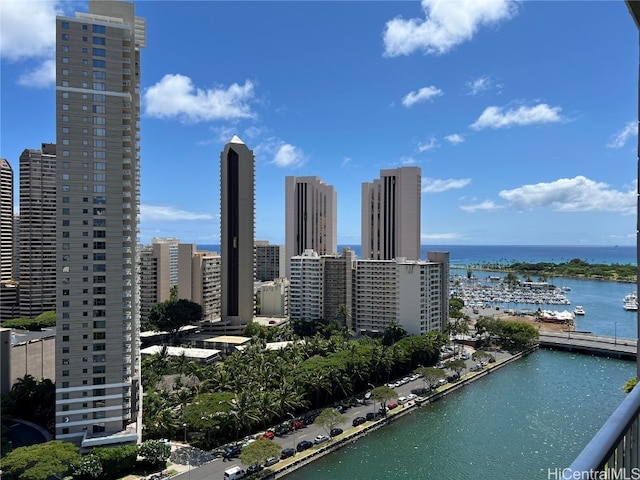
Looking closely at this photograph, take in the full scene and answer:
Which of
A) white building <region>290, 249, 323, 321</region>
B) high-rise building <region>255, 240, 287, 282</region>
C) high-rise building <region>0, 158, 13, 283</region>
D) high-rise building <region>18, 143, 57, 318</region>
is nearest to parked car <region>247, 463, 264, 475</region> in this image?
white building <region>290, 249, 323, 321</region>

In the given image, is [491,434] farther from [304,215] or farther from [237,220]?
[304,215]

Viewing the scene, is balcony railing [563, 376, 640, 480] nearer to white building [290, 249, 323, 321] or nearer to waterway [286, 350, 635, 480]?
waterway [286, 350, 635, 480]

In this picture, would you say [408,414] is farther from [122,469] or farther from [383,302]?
[383,302]

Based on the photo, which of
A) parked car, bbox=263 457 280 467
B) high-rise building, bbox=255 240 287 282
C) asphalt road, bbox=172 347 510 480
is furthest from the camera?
high-rise building, bbox=255 240 287 282

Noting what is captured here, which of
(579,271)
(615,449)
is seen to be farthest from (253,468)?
(579,271)

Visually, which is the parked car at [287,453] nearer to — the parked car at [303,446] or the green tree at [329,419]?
the parked car at [303,446]

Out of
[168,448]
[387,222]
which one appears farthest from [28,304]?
[387,222]

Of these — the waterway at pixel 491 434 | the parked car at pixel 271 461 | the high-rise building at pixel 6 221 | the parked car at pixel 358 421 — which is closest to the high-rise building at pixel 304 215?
the high-rise building at pixel 6 221
